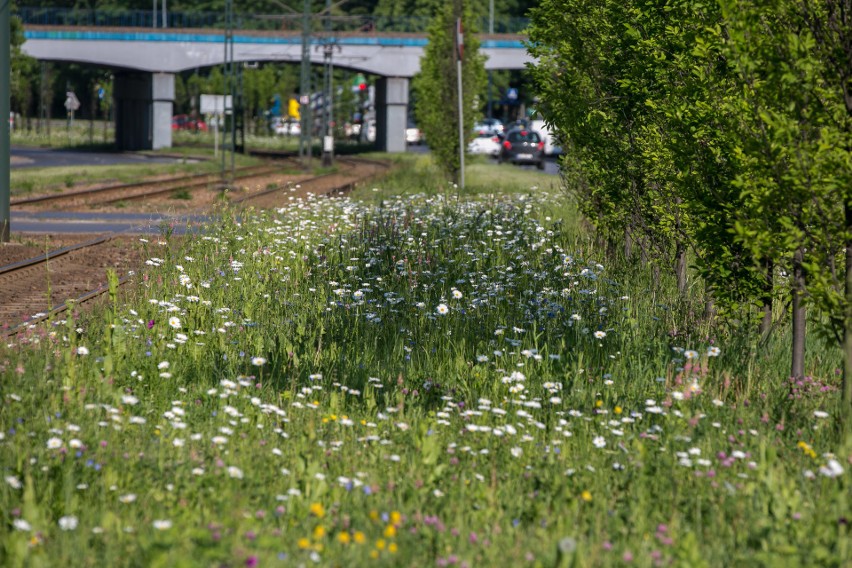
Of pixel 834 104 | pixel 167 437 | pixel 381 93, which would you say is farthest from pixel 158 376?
pixel 381 93

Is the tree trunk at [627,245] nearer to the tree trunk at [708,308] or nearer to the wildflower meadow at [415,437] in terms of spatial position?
the wildflower meadow at [415,437]

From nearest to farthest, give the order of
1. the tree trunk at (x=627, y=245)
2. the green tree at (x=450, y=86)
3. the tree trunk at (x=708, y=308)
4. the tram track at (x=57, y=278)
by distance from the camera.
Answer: the tree trunk at (x=708, y=308) → the tram track at (x=57, y=278) → the tree trunk at (x=627, y=245) → the green tree at (x=450, y=86)

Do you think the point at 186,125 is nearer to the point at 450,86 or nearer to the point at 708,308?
the point at 450,86

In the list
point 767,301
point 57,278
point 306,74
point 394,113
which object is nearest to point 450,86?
point 306,74

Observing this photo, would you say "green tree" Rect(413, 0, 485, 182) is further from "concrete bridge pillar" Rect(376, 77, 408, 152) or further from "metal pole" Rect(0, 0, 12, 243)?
"concrete bridge pillar" Rect(376, 77, 408, 152)

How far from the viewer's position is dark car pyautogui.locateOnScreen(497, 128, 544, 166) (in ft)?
164

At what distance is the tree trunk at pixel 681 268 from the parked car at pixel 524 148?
38.8 m

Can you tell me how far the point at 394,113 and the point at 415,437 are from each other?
2780 inches

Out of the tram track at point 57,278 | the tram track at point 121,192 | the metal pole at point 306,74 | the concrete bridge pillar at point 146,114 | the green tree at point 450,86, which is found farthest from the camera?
the concrete bridge pillar at point 146,114

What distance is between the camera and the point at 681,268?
10820mm

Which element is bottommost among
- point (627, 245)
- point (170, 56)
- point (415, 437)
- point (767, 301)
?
point (415, 437)

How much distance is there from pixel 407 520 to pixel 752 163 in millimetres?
3364

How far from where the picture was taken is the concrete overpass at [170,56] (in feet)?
227

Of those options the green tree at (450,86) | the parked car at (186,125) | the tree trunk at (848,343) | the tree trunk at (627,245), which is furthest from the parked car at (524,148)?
the parked car at (186,125)
